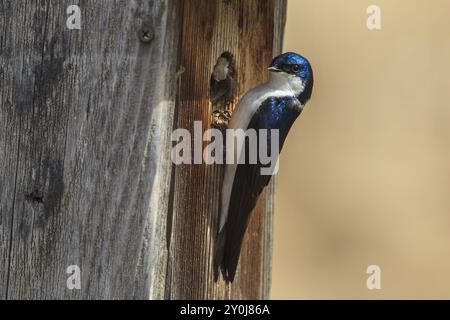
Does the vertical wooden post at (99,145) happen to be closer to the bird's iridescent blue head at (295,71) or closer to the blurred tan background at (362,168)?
the bird's iridescent blue head at (295,71)

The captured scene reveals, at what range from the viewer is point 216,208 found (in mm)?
2688

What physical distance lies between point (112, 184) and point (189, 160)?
0.27m

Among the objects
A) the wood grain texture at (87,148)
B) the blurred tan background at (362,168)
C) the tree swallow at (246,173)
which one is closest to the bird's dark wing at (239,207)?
the tree swallow at (246,173)

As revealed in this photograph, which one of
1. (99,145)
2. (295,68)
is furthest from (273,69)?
(99,145)

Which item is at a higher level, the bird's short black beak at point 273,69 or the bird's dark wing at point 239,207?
the bird's short black beak at point 273,69

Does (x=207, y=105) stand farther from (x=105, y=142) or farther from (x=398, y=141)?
(x=398, y=141)

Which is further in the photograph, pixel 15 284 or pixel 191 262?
pixel 191 262

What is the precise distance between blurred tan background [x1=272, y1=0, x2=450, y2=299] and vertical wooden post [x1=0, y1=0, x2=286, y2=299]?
2.11m

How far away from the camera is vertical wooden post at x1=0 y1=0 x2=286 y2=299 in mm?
2346

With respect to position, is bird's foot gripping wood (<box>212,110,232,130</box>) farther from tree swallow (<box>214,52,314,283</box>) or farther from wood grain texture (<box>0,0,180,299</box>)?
wood grain texture (<box>0,0,180,299</box>)

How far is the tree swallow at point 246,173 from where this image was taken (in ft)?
8.67

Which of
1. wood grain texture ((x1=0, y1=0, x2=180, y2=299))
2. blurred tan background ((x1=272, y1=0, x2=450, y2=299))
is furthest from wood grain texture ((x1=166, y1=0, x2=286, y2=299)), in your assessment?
blurred tan background ((x1=272, y1=0, x2=450, y2=299))

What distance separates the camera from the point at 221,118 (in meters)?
2.70
